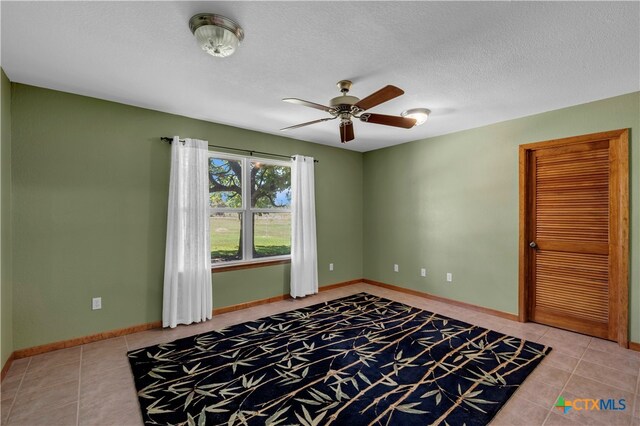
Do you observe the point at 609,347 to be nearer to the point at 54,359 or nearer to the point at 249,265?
the point at 249,265

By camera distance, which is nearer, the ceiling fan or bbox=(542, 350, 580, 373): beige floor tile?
the ceiling fan

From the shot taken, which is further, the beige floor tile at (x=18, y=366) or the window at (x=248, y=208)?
the window at (x=248, y=208)

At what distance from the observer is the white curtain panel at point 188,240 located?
3488 millimetres

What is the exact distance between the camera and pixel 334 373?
8.31ft

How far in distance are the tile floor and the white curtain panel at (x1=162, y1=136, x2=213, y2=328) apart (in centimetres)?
29

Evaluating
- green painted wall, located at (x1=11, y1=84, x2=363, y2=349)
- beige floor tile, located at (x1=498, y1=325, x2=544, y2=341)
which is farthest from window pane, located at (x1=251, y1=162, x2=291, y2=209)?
beige floor tile, located at (x1=498, y1=325, x2=544, y2=341)

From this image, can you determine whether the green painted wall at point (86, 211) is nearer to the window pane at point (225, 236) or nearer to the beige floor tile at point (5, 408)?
the window pane at point (225, 236)

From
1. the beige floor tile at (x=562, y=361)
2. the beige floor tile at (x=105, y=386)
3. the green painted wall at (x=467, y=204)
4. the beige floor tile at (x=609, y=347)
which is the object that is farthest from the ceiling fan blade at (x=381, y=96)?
the beige floor tile at (x=609, y=347)

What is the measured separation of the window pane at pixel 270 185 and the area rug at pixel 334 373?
176 cm

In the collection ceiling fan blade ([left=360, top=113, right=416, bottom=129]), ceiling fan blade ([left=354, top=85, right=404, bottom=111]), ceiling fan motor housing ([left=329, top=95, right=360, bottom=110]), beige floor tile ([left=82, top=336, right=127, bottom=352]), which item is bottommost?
beige floor tile ([left=82, top=336, right=127, bottom=352])

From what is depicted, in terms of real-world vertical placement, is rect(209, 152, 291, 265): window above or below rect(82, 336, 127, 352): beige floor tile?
above

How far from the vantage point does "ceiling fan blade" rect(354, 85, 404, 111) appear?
219 cm

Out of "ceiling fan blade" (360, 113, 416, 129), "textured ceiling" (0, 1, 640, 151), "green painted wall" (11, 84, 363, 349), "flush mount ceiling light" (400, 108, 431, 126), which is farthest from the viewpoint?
"flush mount ceiling light" (400, 108, 431, 126)

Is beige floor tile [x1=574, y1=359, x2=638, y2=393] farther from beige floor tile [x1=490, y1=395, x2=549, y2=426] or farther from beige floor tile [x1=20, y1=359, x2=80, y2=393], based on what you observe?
beige floor tile [x1=20, y1=359, x2=80, y2=393]
